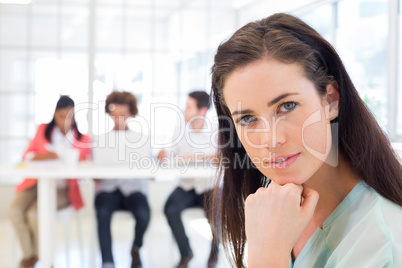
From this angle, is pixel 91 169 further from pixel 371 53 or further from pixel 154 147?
pixel 371 53

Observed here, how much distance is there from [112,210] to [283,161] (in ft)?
8.55

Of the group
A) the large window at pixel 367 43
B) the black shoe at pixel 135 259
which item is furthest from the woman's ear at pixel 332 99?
the large window at pixel 367 43

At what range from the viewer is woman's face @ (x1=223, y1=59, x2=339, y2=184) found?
2.98 ft

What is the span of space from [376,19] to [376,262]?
3743 millimetres

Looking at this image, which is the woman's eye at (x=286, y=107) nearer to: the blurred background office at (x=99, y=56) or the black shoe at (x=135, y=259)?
the black shoe at (x=135, y=259)

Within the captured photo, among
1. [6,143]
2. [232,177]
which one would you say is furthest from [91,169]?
[6,143]

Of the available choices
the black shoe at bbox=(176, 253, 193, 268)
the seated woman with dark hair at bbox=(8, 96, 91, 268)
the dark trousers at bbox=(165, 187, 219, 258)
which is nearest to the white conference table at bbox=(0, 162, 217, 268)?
the seated woman with dark hair at bbox=(8, 96, 91, 268)

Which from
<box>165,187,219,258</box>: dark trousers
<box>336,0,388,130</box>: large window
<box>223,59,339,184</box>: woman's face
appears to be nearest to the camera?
<box>223,59,339,184</box>: woman's face

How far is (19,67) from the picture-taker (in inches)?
204

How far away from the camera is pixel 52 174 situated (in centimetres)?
290

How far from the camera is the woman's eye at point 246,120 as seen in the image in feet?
3.11

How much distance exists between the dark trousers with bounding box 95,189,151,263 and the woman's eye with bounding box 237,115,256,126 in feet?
8.36

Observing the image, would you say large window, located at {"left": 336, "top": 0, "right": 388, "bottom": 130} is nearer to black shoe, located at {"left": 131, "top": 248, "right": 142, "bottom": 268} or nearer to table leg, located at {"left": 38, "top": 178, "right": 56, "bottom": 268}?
black shoe, located at {"left": 131, "top": 248, "right": 142, "bottom": 268}

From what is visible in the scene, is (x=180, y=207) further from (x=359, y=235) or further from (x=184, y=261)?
(x=359, y=235)
